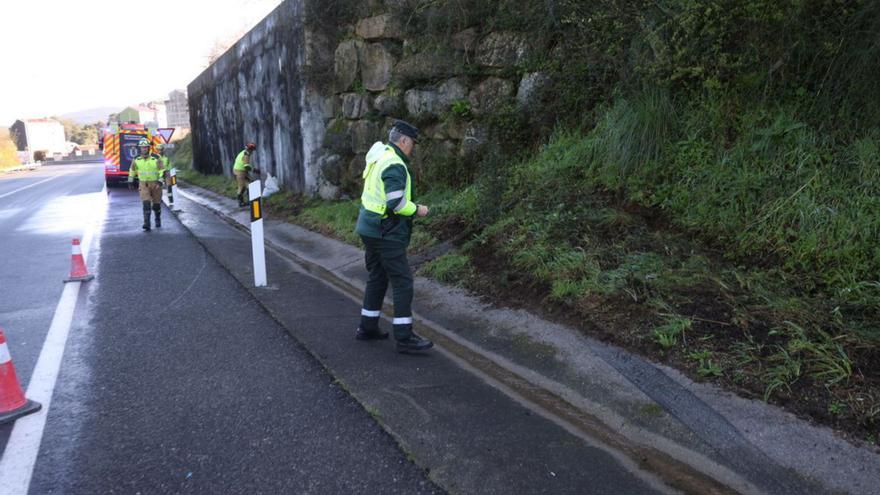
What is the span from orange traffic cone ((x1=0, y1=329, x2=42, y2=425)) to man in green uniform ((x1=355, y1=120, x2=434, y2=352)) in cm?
251

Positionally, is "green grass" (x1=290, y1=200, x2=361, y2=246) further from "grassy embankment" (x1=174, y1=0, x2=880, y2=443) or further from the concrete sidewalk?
the concrete sidewalk

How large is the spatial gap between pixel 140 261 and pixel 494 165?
5.39 m

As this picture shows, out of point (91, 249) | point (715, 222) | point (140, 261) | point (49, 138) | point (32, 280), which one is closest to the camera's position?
point (715, 222)

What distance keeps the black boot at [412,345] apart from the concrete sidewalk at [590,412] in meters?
0.12

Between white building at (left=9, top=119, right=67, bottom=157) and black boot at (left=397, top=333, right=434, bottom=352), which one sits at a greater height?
white building at (left=9, top=119, right=67, bottom=157)

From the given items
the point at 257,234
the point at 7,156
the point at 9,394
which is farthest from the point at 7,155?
the point at 9,394

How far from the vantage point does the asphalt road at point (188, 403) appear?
3.20 meters

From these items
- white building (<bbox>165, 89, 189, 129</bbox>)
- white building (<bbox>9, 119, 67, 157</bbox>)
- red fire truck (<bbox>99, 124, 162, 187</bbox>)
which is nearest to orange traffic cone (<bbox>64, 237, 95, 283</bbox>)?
red fire truck (<bbox>99, 124, 162, 187</bbox>)

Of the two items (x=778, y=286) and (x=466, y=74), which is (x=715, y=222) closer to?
(x=778, y=286)

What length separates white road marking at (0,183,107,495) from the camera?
3.21 metres

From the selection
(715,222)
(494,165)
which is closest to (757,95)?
(715,222)

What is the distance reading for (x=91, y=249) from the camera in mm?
10250

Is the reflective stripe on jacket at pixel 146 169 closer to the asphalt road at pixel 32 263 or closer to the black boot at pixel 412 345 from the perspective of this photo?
the asphalt road at pixel 32 263

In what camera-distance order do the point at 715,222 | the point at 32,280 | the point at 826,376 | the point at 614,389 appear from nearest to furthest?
the point at 826,376, the point at 614,389, the point at 715,222, the point at 32,280
